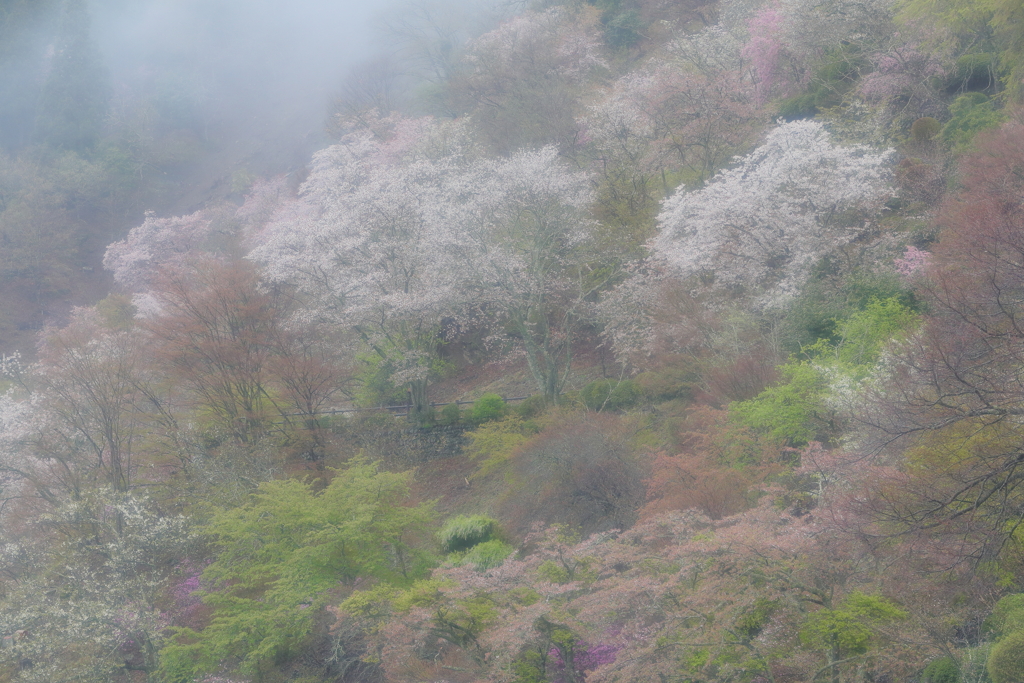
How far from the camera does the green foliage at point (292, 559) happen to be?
12.6 meters

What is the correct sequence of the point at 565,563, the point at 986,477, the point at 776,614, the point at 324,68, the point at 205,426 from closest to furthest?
1. the point at 986,477
2. the point at 776,614
3. the point at 565,563
4. the point at 205,426
5. the point at 324,68

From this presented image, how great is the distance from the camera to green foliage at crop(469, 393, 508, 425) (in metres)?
22.5

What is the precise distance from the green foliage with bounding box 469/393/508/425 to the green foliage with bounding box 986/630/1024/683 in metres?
16.7

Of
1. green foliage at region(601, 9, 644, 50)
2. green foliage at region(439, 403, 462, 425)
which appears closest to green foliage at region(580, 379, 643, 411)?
green foliage at region(439, 403, 462, 425)

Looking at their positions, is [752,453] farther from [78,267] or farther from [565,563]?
[78,267]

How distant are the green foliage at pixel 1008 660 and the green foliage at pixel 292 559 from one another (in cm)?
921

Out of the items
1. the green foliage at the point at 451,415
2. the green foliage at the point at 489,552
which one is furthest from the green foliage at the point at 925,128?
the green foliage at the point at 489,552

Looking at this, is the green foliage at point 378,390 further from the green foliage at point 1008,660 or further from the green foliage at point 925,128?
the green foliage at point 1008,660

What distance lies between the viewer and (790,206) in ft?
58.1

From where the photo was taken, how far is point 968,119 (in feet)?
61.8

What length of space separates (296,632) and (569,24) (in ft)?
117

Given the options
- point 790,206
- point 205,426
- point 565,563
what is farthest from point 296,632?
point 790,206

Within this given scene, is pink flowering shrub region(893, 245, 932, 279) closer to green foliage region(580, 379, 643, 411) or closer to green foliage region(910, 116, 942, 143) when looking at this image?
green foliage region(910, 116, 942, 143)

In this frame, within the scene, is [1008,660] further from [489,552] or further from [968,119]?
[968,119]
